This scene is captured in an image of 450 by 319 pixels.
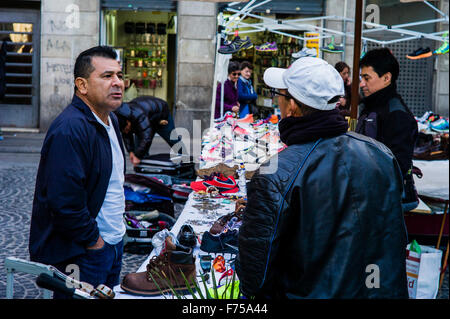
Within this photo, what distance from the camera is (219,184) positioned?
568cm

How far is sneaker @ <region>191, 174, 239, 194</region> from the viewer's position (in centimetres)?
566

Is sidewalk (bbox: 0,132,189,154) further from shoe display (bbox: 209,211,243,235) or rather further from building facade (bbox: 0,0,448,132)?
shoe display (bbox: 209,211,243,235)

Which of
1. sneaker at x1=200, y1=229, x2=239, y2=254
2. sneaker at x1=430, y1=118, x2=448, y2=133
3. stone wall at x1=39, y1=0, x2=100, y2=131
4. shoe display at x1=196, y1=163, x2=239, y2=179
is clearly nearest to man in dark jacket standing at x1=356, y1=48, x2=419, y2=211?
sneaker at x1=200, y1=229, x2=239, y2=254

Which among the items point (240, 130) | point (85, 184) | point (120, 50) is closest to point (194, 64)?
point (120, 50)

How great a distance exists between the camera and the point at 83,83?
3.25m

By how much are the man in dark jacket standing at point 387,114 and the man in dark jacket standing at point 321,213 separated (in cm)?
194

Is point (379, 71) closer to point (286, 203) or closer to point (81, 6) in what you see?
point (286, 203)

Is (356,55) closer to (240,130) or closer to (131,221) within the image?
(131,221)

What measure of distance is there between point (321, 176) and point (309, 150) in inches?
4.3

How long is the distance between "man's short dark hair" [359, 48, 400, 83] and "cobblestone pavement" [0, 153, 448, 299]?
2107 millimetres

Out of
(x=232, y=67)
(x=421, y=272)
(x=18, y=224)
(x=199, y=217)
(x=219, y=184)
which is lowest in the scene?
(x=18, y=224)

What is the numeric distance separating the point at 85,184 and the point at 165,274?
62cm

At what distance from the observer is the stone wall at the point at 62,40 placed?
14281mm
